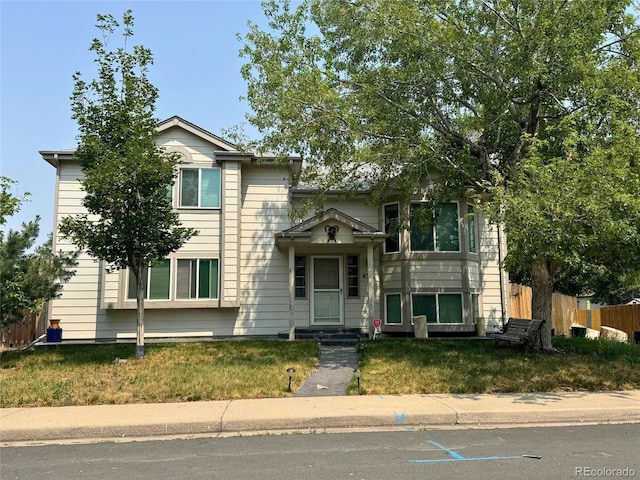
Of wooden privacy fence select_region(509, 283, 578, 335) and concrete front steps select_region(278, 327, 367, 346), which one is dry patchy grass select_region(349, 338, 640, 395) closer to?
concrete front steps select_region(278, 327, 367, 346)

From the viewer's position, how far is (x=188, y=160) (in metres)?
16.5

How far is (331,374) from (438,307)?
7055mm

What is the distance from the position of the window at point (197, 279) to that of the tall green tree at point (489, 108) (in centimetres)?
443

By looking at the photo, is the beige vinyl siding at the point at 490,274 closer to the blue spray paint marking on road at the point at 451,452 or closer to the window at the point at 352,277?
the window at the point at 352,277

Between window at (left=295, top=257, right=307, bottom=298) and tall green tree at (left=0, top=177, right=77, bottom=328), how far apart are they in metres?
7.02

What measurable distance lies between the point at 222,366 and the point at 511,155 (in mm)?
9274

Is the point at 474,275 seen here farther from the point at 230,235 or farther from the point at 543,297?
the point at 230,235

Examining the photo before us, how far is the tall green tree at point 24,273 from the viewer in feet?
37.9

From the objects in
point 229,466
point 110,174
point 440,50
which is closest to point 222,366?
point 110,174

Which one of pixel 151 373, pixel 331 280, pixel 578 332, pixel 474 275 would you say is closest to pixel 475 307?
pixel 474 275

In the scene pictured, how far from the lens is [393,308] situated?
17.3 metres

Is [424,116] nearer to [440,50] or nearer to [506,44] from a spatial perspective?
[440,50]

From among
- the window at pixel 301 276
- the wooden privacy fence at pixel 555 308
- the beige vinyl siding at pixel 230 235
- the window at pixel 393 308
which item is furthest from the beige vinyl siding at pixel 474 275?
the beige vinyl siding at pixel 230 235

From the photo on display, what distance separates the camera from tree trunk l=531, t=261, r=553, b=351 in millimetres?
Result: 12703
